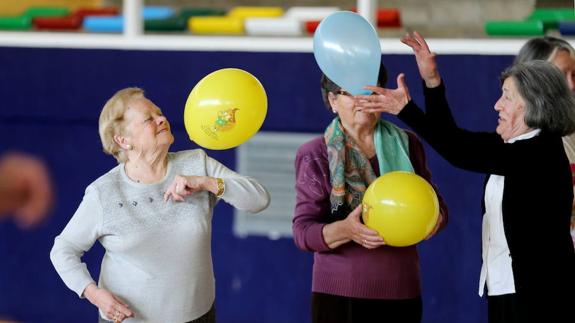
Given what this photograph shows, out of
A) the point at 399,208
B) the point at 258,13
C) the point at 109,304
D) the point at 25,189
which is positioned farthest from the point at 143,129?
the point at 25,189

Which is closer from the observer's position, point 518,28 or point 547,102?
point 547,102

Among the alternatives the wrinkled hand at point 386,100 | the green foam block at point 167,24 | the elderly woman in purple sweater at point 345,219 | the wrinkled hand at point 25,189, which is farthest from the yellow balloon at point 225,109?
the wrinkled hand at point 25,189

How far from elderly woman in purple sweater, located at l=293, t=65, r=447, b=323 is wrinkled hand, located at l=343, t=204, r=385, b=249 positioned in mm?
35

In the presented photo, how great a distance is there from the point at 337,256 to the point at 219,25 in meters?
1.80

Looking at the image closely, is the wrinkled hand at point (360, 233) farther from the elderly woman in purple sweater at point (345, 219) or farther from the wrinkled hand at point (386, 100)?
the wrinkled hand at point (386, 100)

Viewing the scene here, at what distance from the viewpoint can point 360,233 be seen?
91.4 inches

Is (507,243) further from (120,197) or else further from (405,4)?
(405,4)

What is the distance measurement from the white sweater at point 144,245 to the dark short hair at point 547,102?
0.76 metres

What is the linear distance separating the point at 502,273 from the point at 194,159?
2.83 feet

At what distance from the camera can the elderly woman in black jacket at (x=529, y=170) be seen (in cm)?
221

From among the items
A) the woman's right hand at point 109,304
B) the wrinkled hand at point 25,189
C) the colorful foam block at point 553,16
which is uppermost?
the colorful foam block at point 553,16

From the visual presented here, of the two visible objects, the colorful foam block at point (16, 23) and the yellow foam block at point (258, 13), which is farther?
the colorful foam block at point (16, 23)

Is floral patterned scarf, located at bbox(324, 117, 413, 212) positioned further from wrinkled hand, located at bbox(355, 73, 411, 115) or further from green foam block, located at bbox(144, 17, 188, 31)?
green foam block, located at bbox(144, 17, 188, 31)

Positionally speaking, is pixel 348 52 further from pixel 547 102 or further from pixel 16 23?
pixel 16 23
